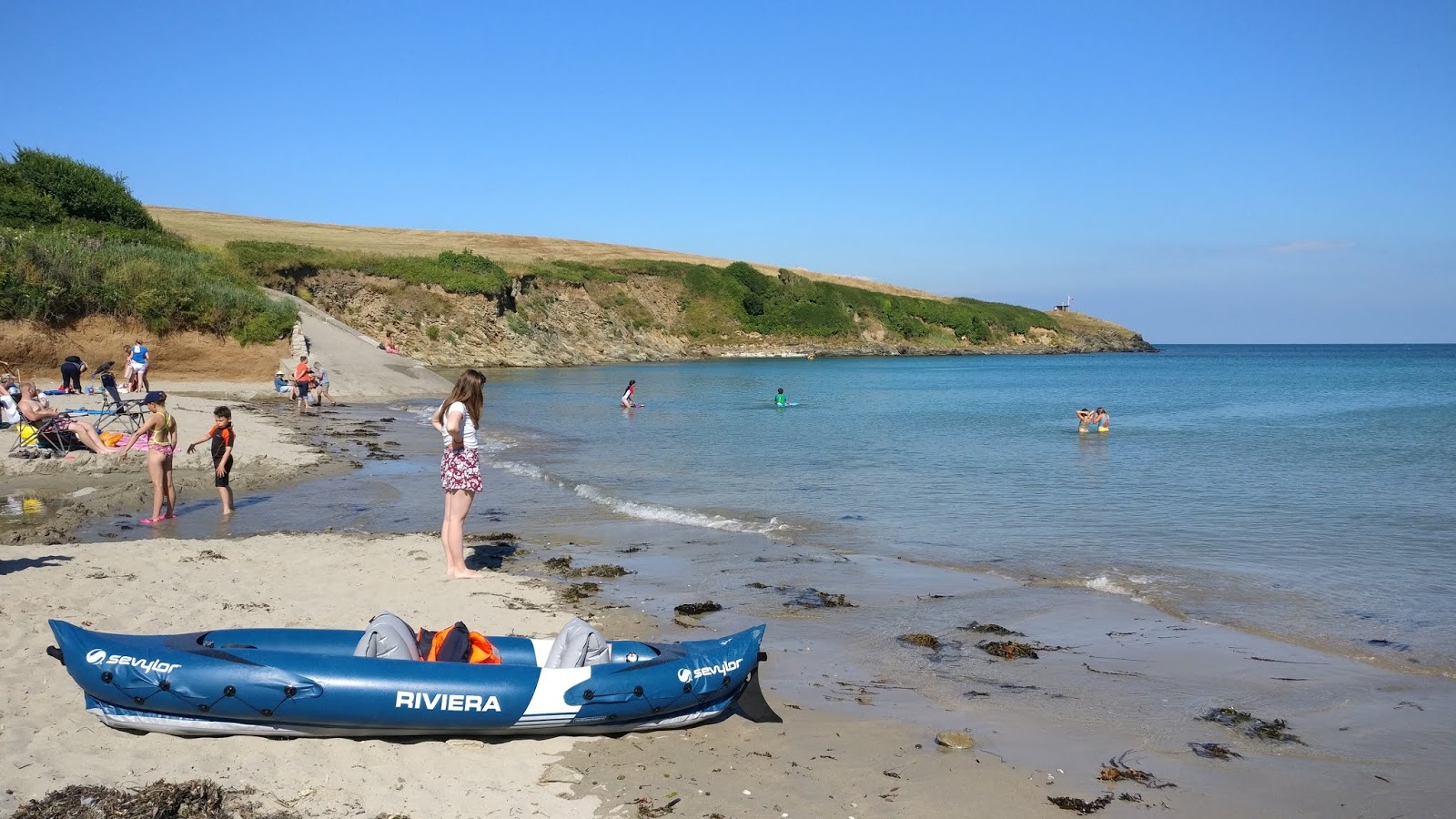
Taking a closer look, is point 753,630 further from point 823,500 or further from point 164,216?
point 164,216

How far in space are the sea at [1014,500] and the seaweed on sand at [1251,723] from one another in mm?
2151

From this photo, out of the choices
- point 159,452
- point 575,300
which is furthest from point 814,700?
point 575,300

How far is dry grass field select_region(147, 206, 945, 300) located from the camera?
72812 millimetres

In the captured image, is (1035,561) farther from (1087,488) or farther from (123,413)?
(123,413)

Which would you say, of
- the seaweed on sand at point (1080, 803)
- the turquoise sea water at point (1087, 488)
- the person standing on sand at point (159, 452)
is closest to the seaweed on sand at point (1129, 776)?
the seaweed on sand at point (1080, 803)

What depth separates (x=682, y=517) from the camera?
14.1 m

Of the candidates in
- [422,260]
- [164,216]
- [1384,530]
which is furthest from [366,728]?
[164,216]

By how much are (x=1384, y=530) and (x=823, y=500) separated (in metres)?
7.70

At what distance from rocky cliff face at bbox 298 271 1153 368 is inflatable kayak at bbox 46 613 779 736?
176ft

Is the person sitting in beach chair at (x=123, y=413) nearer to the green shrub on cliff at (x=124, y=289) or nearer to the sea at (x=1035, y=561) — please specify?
the sea at (x=1035, y=561)

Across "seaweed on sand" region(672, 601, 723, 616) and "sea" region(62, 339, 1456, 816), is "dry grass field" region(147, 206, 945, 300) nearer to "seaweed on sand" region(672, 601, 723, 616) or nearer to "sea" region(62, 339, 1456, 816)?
"sea" region(62, 339, 1456, 816)

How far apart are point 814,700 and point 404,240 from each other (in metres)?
88.5

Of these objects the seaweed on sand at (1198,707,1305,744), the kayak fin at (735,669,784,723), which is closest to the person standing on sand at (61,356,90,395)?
the kayak fin at (735,669,784,723)

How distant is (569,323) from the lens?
73.3 m
